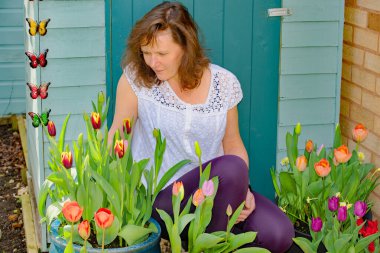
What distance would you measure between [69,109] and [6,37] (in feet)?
8.60

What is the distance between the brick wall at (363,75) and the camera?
12.8 feet

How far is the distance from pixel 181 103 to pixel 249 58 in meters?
0.73

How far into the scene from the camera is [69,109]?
404cm

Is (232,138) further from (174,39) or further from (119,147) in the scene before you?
(119,147)

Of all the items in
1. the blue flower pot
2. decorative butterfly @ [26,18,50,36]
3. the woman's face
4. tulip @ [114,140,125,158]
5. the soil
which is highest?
decorative butterfly @ [26,18,50,36]

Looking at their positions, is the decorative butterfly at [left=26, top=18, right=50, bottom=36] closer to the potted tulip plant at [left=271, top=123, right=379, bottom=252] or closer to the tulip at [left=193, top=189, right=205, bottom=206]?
the potted tulip plant at [left=271, top=123, right=379, bottom=252]

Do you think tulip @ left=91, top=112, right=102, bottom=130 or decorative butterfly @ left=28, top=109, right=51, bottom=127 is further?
decorative butterfly @ left=28, top=109, right=51, bottom=127

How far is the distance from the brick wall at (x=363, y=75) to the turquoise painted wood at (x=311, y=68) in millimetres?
48

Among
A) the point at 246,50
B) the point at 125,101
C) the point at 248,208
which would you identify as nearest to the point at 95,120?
the point at 125,101

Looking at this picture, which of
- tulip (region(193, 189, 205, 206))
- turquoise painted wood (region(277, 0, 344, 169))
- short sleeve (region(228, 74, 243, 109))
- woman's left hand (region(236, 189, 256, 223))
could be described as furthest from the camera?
turquoise painted wood (region(277, 0, 344, 169))

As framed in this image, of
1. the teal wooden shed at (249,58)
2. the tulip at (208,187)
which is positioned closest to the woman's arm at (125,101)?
the teal wooden shed at (249,58)

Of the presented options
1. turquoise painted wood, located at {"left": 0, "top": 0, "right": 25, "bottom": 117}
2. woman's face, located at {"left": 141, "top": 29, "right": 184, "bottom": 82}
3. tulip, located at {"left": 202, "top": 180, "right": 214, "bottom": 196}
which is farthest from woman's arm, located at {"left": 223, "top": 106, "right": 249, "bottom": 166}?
turquoise painted wood, located at {"left": 0, "top": 0, "right": 25, "bottom": 117}

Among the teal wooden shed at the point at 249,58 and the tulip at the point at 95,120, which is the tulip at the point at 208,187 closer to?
the tulip at the point at 95,120

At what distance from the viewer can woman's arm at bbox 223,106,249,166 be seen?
360 cm
